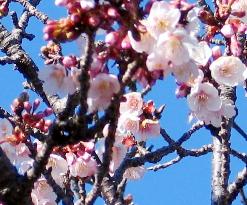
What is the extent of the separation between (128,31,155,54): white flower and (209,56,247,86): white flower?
627 millimetres

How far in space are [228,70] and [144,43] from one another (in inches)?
28.4

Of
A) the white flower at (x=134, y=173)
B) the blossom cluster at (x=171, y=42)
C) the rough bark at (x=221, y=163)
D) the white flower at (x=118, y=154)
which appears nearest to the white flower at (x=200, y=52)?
the blossom cluster at (x=171, y=42)

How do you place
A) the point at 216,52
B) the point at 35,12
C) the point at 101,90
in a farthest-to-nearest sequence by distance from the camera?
the point at 35,12 < the point at 216,52 < the point at 101,90

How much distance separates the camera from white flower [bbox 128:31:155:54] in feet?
6.61

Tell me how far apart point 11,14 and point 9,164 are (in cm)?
211

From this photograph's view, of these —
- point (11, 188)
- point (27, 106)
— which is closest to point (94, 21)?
point (11, 188)

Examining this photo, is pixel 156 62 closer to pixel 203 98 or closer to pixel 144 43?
pixel 144 43

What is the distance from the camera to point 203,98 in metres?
2.72

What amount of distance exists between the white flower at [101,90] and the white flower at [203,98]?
643mm

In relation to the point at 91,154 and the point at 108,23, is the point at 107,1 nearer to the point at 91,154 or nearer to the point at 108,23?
the point at 108,23

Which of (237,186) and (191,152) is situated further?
(191,152)

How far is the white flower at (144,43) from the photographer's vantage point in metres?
2.02

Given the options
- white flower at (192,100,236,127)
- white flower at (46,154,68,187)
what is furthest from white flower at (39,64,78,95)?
white flower at (192,100,236,127)

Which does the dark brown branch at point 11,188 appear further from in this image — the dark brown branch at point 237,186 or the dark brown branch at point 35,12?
the dark brown branch at point 35,12
